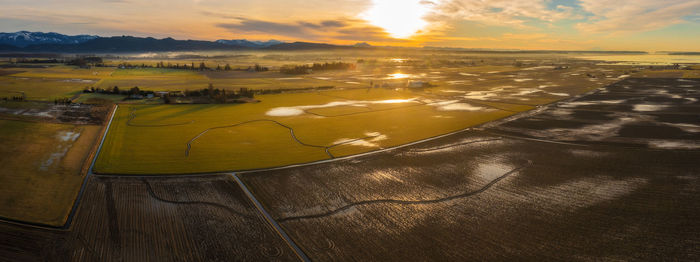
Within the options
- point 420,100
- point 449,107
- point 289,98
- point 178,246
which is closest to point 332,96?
point 289,98

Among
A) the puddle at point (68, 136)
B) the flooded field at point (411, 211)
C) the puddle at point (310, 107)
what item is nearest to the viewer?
the flooded field at point (411, 211)

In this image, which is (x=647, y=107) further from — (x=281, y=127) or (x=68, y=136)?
(x=68, y=136)

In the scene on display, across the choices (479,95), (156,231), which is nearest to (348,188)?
(156,231)

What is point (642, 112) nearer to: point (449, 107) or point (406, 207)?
point (449, 107)

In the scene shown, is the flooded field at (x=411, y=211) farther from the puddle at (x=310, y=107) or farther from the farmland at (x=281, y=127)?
the puddle at (x=310, y=107)

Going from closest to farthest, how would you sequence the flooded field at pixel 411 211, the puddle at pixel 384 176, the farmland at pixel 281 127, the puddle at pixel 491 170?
the flooded field at pixel 411 211 → the puddle at pixel 384 176 → the puddle at pixel 491 170 → the farmland at pixel 281 127

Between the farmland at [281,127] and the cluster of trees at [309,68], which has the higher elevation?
the cluster of trees at [309,68]

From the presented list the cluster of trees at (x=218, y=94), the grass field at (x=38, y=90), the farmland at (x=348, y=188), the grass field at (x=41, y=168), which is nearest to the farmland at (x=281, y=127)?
the farmland at (x=348, y=188)

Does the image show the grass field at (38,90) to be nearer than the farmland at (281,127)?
No

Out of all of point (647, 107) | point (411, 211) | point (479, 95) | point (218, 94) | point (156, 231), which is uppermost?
point (218, 94)

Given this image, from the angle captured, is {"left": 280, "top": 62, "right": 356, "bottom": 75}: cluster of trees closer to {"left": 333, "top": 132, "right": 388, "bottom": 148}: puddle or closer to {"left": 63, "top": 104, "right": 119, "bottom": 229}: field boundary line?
{"left": 63, "top": 104, "right": 119, "bottom": 229}: field boundary line

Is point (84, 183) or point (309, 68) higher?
point (309, 68)
